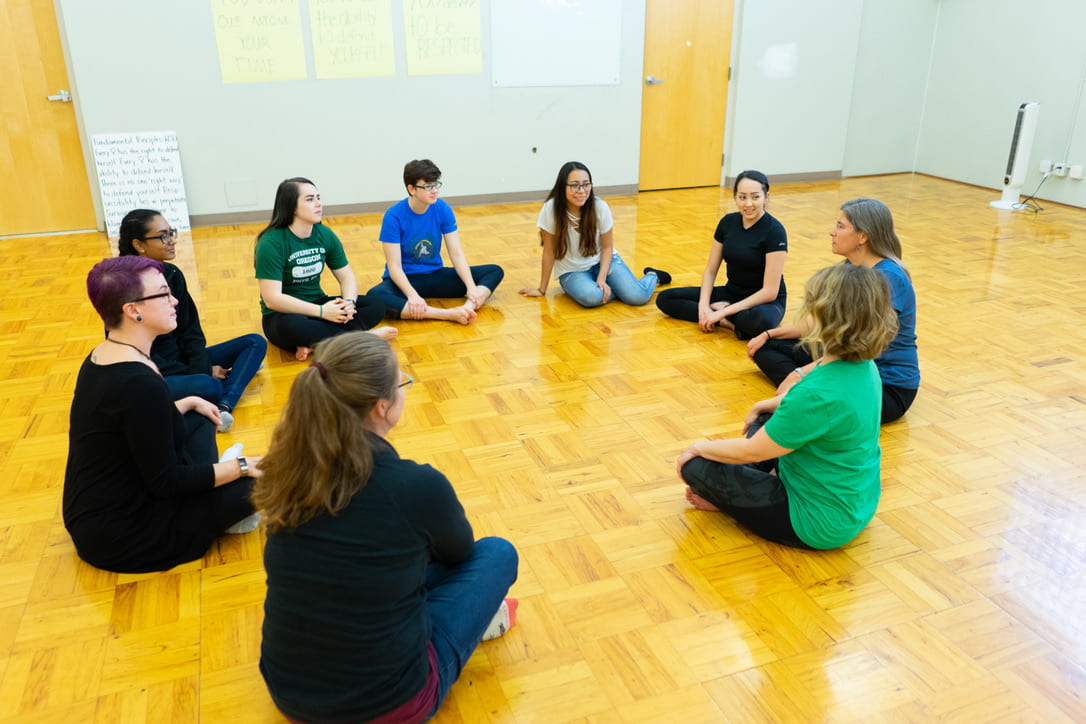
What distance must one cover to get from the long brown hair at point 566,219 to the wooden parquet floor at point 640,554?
1.14 ft

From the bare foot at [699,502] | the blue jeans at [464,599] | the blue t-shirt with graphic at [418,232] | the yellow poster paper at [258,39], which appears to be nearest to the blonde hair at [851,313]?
the bare foot at [699,502]

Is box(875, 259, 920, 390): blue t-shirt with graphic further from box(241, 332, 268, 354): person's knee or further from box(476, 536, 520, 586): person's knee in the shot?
box(241, 332, 268, 354): person's knee

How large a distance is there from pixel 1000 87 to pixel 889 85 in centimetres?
101

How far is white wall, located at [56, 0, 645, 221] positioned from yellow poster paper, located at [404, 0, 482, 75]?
0.07 m

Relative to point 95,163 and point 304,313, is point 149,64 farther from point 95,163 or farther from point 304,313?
point 304,313

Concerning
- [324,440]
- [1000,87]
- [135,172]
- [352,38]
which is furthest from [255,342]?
[1000,87]

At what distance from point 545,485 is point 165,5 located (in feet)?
16.1

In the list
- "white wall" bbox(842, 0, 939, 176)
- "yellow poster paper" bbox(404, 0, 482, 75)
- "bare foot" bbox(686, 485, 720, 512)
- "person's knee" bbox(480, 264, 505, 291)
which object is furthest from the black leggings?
"white wall" bbox(842, 0, 939, 176)

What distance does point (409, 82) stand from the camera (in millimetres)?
6383

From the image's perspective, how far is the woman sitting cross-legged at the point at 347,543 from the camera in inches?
57.8

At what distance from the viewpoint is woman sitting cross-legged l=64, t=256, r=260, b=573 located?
202 cm

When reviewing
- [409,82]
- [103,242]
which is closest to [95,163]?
[103,242]

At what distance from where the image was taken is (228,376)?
3.33 metres

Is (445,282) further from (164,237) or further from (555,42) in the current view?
(555,42)
